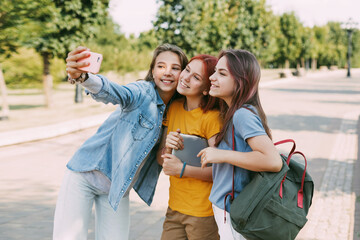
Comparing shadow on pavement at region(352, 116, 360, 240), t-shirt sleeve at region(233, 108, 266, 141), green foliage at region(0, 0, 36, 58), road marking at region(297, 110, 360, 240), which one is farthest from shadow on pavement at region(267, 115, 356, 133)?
t-shirt sleeve at region(233, 108, 266, 141)

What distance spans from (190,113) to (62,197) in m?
0.93

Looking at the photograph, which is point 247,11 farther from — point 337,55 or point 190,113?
point 337,55

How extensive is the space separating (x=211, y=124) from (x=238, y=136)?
1.20 ft

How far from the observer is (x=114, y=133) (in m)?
2.43

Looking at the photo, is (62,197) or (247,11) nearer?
(62,197)

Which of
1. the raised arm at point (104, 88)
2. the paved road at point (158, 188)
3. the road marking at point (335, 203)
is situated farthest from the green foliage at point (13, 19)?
the raised arm at point (104, 88)

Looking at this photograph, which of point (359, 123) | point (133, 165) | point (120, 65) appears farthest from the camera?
point (120, 65)

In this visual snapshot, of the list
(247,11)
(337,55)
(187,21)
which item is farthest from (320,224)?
(337,55)

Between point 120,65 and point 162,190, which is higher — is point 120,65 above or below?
above

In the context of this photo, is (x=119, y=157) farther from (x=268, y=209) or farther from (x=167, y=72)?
(x=268, y=209)

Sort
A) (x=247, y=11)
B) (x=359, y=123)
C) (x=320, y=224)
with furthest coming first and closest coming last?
(x=247, y=11) → (x=359, y=123) → (x=320, y=224)

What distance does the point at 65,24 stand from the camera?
1303 centimetres

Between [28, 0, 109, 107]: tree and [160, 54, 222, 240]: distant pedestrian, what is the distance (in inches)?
429

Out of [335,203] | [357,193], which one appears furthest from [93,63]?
[357,193]
